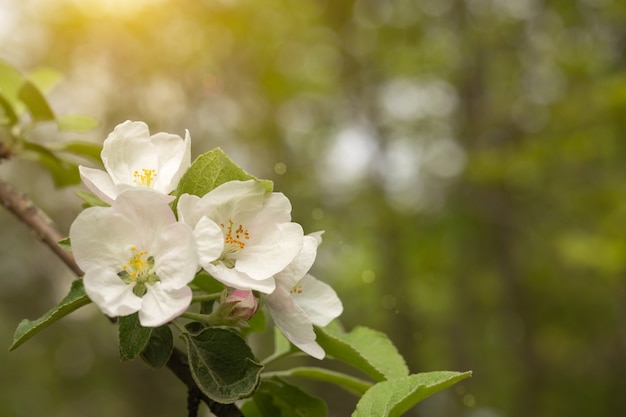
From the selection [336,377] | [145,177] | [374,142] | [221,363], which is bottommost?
[374,142]

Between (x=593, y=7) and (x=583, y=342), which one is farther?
(x=583, y=342)

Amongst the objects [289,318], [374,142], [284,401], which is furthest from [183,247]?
[374,142]

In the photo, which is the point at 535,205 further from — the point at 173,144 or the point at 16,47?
the point at 173,144

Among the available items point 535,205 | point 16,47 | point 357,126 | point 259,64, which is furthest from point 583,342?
point 16,47

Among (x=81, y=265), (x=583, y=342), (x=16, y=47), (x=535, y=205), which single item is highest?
(x=81, y=265)

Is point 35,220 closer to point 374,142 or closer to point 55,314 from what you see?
point 55,314

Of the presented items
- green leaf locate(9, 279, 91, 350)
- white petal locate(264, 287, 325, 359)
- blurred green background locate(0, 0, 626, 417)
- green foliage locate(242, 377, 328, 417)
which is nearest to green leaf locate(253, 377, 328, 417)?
green foliage locate(242, 377, 328, 417)
